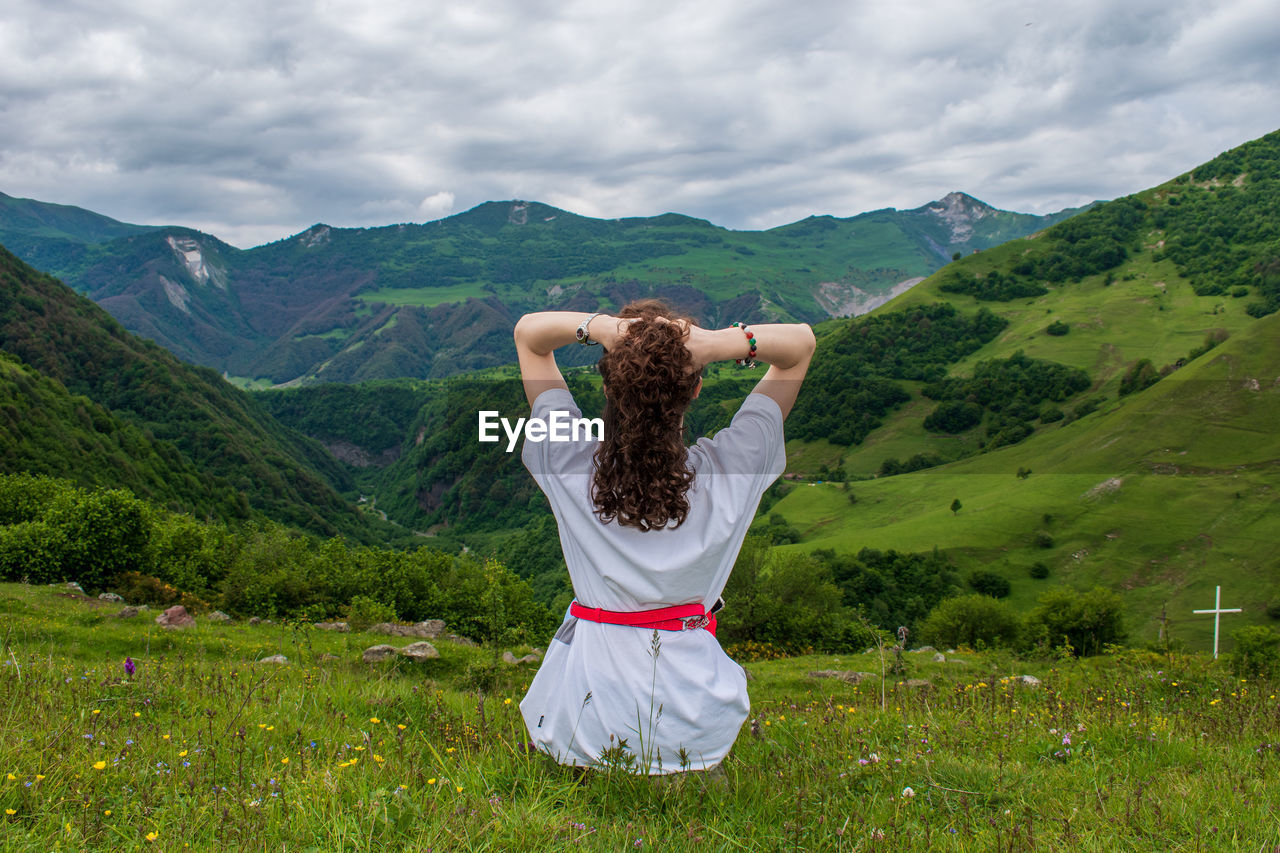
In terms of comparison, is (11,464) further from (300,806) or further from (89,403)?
(300,806)

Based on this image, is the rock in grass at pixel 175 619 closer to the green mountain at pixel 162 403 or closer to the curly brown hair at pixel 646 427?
the curly brown hair at pixel 646 427

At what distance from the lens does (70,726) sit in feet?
10.9

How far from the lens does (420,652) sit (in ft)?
49.2

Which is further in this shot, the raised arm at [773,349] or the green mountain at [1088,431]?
the green mountain at [1088,431]

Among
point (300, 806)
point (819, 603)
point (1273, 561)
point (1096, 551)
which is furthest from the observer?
point (1096, 551)

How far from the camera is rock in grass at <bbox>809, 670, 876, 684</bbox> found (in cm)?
2106

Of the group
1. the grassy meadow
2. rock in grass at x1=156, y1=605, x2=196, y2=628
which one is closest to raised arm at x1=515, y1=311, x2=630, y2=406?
the grassy meadow

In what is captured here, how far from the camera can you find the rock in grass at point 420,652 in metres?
14.6

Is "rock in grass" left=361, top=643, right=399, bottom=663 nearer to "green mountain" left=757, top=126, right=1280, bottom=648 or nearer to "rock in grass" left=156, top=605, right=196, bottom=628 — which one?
"rock in grass" left=156, top=605, right=196, bottom=628

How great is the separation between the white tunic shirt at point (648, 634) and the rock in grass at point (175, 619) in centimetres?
1655

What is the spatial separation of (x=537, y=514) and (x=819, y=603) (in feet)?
409

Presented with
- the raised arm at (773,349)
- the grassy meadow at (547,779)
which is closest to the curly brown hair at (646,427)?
the raised arm at (773,349)

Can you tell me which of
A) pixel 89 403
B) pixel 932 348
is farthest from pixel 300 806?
pixel 932 348

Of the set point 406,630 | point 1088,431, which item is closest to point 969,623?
point 406,630
